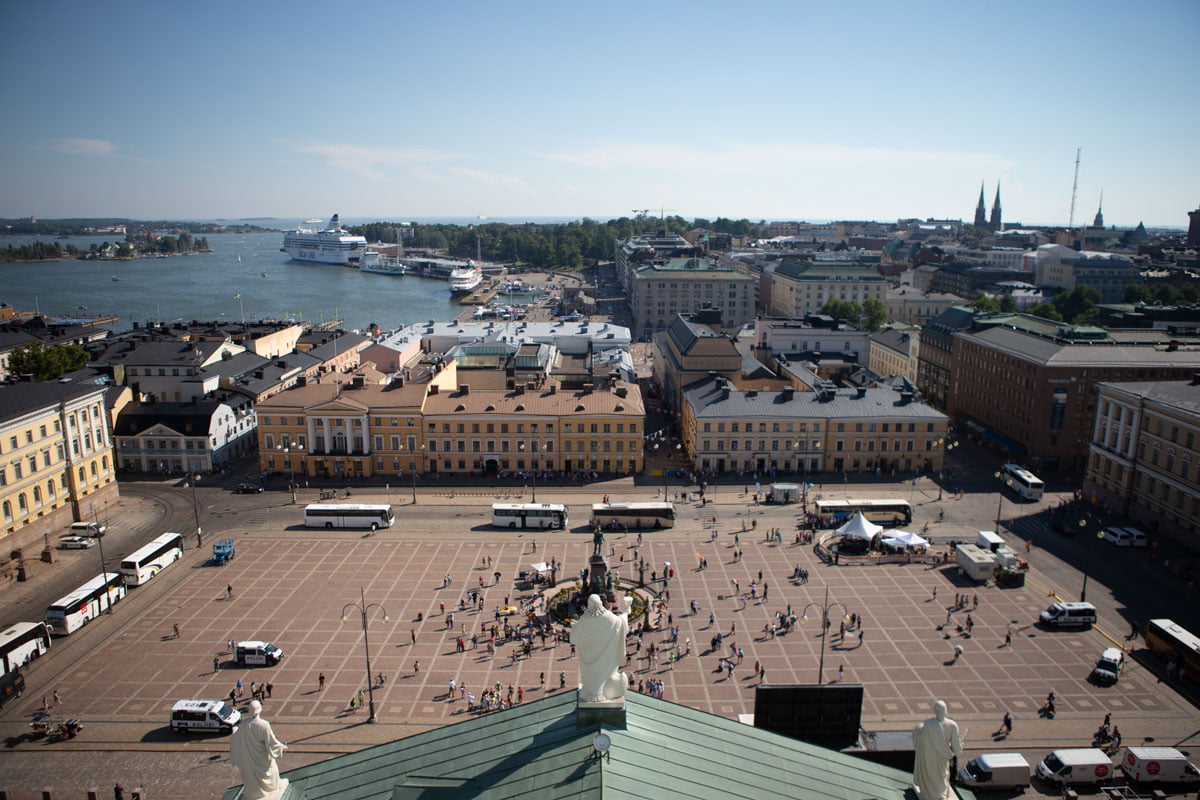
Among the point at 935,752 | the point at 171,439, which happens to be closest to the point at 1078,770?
the point at 935,752

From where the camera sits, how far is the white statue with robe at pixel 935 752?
14.0m

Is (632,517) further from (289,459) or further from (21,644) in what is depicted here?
(21,644)

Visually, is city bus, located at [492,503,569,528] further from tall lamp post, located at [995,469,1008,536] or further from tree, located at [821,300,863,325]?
tree, located at [821,300,863,325]

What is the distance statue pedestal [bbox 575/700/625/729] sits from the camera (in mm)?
13617

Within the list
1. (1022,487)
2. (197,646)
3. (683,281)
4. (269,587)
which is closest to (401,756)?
(197,646)

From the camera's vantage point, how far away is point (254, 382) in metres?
90.4

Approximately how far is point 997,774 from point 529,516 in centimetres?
3701

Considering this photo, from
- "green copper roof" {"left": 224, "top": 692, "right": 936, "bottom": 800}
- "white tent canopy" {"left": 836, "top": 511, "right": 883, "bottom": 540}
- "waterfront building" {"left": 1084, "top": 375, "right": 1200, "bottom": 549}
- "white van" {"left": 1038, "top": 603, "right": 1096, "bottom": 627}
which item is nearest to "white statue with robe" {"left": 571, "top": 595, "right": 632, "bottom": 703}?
"green copper roof" {"left": 224, "top": 692, "right": 936, "bottom": 800}

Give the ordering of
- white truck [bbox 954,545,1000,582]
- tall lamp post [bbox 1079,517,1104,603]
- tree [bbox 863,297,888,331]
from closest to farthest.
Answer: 1. tall lamp post [bbox 1079,517,1104,603]
2. white truck [bbox 954,545,1000,582]
3. tree [bbox 863,297,888,331]

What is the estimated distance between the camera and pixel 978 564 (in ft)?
178

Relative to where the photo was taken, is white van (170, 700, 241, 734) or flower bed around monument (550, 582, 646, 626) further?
flower bed around monument (550, 582, 646, 626)

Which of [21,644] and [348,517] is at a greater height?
[348,517]

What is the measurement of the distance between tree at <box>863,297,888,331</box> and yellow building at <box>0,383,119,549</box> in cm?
11820

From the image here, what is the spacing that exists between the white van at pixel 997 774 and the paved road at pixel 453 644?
2607mm
